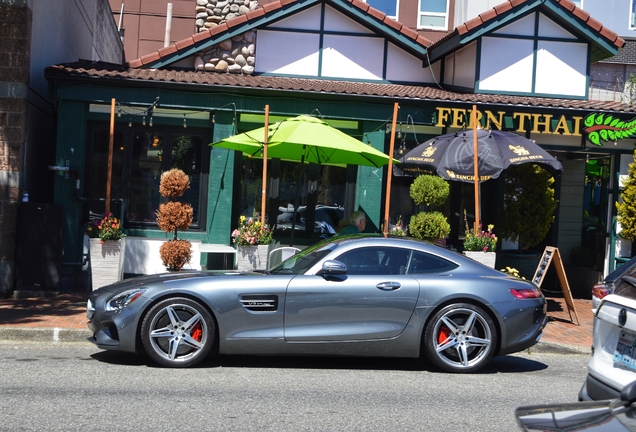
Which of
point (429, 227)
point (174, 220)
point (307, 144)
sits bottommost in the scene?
point (174, 220)

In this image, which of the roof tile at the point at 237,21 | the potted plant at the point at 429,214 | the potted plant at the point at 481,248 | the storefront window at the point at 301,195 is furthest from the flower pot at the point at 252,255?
the roof tile at the point at 237,21

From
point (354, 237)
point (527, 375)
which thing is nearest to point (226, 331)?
point (354, 237)

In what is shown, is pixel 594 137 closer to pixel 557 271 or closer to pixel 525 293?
pixel 557 271

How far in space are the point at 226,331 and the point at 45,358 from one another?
2.01 m

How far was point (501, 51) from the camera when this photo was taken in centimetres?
1419

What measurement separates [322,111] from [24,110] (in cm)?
486

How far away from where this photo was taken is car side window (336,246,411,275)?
7.76 meters

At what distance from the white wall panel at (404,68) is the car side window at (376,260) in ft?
25.4

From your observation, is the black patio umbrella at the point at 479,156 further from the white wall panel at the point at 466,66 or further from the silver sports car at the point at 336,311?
the silver sports car at the point at 336,311

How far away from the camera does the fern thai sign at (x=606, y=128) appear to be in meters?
12.2

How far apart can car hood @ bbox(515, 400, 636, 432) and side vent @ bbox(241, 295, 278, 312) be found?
4.46 m

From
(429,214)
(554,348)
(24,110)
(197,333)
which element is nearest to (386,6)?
(429,214)

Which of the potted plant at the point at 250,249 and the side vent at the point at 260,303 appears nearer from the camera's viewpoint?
the side vent at the point at 260,303

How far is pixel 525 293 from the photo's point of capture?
782 centimetres
